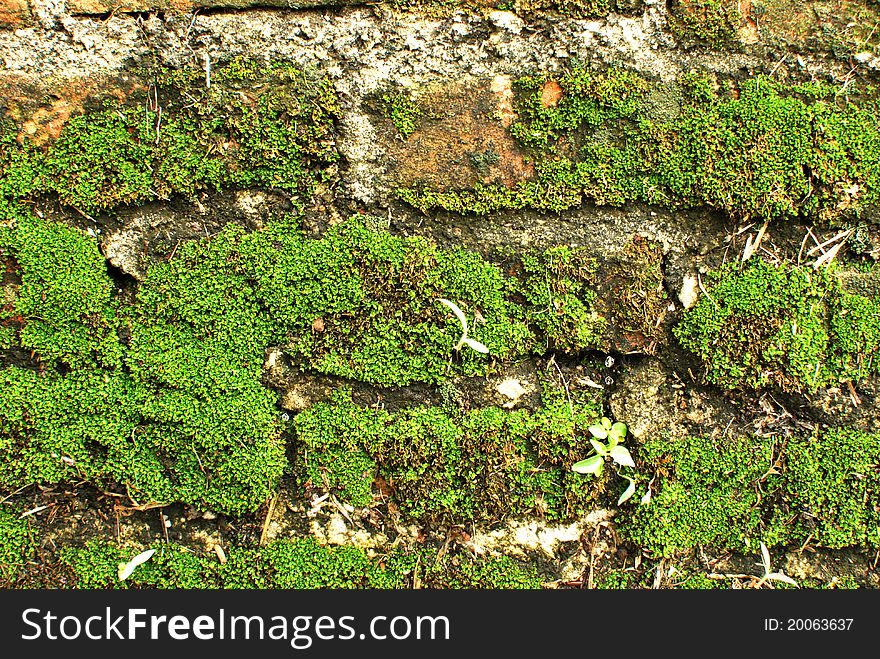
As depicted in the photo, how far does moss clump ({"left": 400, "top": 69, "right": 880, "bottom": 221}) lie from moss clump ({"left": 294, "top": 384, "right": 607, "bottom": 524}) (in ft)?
2.20

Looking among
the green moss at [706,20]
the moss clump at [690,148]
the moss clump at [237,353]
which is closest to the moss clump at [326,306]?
the moss clump at [237,353]

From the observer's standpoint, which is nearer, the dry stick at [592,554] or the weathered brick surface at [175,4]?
the weathered brick surface at [175,4]

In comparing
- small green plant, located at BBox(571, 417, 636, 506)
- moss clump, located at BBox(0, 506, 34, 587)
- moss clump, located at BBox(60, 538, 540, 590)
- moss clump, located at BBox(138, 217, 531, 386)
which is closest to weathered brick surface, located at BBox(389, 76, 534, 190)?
moss clump, located at BBox(138, 217, 531, 386)

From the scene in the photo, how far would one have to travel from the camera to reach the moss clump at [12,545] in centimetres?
210

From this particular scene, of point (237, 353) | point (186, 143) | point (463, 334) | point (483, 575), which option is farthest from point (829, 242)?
point (186, 143)

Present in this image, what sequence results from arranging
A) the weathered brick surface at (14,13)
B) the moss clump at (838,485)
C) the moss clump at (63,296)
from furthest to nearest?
the moss clump at (838,485)
the moss clump at (63,296)
the weathered brick surface at (14,13)

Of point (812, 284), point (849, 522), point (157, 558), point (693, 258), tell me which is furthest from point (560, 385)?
point (157, 558)

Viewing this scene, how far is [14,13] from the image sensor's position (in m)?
1.95

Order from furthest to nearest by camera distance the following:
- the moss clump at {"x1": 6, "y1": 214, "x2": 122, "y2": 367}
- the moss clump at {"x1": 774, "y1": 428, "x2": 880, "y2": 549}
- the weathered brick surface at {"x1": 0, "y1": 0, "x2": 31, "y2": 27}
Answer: the moss clump at {"x1": 774, "y1": 428, "x2": 880, "y2": 549}, the moss clump at {"x1": 6, "y1": 214, "x2": 122, "y2": 367}, the weathered brick surface at {"x1": 0, "y1": 0, "x2": 31, "y2": 27}

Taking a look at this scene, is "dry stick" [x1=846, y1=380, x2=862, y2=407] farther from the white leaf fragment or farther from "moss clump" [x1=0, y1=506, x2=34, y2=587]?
"moss clump" [x1=0, y1=506, x2=34, y2=587]

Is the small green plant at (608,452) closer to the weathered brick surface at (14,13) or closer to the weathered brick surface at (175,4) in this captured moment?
the weathered brick surface at (175,4)

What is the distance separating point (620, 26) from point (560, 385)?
3.66ft

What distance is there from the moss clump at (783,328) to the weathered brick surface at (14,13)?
215 cm

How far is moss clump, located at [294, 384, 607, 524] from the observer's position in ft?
7.03
